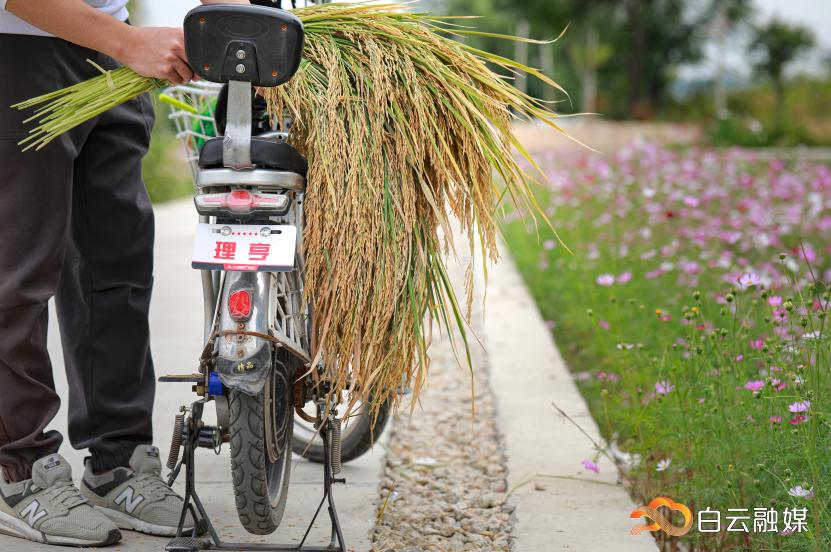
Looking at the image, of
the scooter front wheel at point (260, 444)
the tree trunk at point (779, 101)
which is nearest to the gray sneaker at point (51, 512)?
the scooter front wheel at point (260, 444)

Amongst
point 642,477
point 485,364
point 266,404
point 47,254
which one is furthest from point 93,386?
point 485,364

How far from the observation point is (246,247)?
2088 mm

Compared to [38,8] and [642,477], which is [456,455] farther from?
[38,8]

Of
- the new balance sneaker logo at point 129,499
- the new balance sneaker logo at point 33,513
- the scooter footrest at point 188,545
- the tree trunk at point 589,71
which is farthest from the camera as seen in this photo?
the tree trunk at point 589,71

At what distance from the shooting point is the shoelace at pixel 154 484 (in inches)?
104

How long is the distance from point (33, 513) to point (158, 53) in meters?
→ 1.15

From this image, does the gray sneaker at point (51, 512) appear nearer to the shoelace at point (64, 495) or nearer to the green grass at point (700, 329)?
the shoelace at point (64, 495)

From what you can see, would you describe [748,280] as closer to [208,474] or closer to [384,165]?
[384,165]

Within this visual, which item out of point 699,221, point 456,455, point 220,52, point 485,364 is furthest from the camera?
point 699,221

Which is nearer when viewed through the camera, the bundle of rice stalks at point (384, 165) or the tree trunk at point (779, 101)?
the bundle of rice stalks at point (384, 165)

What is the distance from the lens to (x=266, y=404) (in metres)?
2.15

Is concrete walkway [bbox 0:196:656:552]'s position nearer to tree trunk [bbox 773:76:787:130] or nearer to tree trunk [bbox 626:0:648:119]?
tree trunk [bbox 773:76:787:130]

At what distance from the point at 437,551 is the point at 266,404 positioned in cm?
66

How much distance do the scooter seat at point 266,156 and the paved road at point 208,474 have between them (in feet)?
3.05
